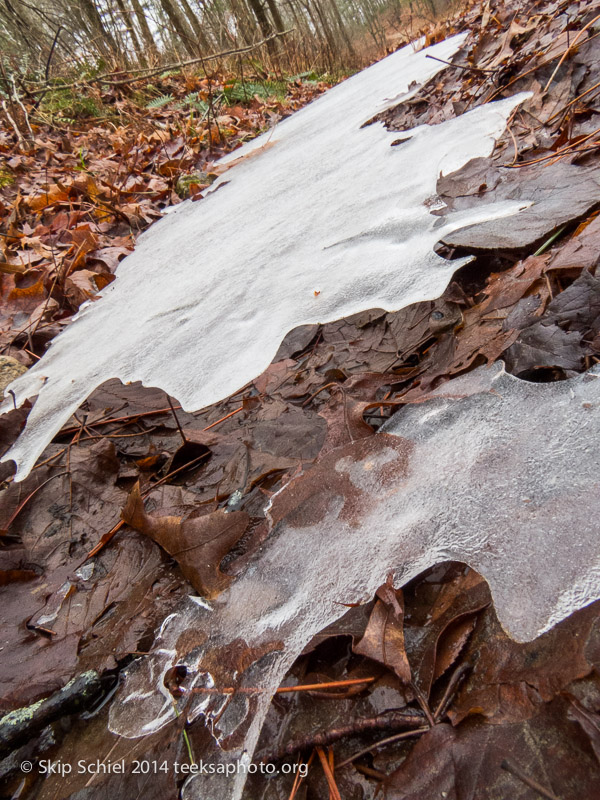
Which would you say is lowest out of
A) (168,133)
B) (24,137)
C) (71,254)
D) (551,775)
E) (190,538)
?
(551,775)

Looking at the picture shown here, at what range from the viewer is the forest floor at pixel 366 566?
547 millimetres

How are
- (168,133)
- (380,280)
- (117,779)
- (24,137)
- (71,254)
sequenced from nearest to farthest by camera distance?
(117,779) < (380,280) < (71,254) < (24,137) < (168,133)

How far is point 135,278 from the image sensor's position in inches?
81.1

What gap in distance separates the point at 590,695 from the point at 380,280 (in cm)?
99

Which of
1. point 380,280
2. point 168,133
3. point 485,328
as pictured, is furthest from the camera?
Answer: point 168,133

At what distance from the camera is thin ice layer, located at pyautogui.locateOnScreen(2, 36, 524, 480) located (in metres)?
1.22

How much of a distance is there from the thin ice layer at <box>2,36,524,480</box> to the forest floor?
128 millimetres

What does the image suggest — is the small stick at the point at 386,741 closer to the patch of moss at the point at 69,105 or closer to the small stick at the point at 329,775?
the small stick at the point at 329,775

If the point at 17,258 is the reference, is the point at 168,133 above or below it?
above

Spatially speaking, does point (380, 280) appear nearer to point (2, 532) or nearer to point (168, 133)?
point (2, 532)

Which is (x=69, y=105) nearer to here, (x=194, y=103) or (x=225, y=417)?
(x=194, y=103)

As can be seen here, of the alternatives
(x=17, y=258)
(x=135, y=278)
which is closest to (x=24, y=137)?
(x=17, y=258)

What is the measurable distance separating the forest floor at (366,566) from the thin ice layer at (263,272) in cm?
13

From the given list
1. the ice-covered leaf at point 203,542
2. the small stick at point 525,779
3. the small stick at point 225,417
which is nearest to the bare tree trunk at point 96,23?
the small stick at point 225,417
